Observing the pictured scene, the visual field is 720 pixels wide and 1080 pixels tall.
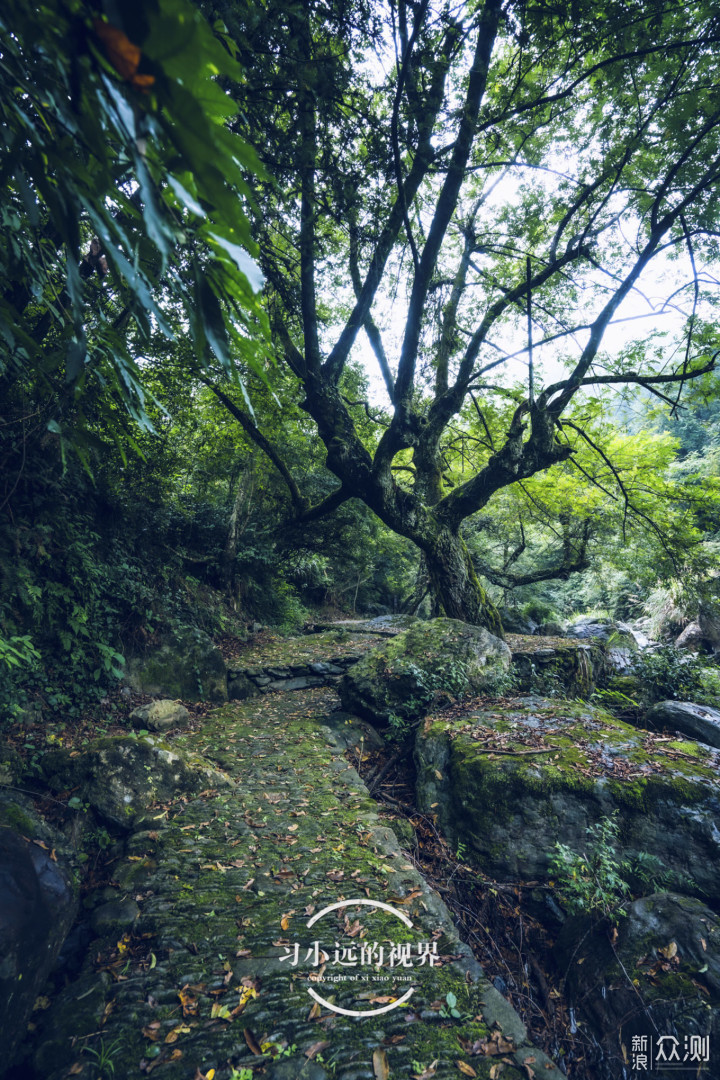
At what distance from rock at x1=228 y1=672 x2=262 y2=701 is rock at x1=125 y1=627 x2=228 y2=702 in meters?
0.16

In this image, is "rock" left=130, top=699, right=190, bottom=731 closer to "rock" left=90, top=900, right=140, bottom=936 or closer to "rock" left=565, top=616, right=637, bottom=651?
"rock" left=90, top=900, right=140, bottom=936

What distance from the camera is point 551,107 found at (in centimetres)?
537

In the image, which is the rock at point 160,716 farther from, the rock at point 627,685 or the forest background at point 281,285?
the rock at point 627,685

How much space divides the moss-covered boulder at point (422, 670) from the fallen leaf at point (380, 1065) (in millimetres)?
3317

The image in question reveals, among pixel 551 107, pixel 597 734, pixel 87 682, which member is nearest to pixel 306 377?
pixel 551 107

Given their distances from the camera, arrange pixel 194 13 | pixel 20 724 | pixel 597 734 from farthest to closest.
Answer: pixel 597 734
pixel 20 724
pixel 194 13

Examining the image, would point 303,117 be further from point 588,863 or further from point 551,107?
point 588,863

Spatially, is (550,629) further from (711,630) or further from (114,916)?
(114,916)

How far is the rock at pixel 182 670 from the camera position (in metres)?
5.77

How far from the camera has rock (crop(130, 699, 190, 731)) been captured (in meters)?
4.89

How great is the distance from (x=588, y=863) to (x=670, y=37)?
296 inches

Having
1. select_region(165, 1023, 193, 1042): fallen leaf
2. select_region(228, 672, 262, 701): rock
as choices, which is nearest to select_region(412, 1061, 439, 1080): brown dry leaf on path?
select_region(165, 1023, 193, 1042): fallen leaf

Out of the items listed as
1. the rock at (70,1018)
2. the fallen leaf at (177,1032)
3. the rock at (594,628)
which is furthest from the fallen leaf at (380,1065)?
the rock at (594,628)

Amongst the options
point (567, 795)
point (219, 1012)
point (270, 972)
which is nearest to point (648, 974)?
point (567, 795)
